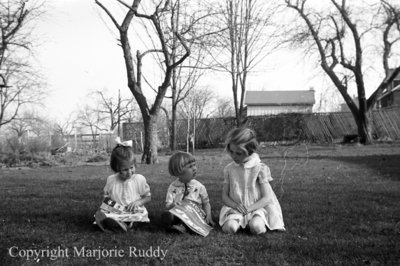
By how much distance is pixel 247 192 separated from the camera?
423 cm

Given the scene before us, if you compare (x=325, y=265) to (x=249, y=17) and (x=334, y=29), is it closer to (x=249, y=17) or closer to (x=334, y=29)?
(x=249, y=17)

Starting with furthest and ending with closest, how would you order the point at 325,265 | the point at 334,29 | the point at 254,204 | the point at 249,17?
1. the point at 334,29
2. the point at 249,17
3. the point at 254,204
4. the point at 325,265

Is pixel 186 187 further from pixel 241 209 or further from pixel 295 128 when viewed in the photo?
pixel 295 128

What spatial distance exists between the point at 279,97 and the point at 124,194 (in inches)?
2285

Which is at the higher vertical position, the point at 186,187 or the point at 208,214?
the point at 186,187

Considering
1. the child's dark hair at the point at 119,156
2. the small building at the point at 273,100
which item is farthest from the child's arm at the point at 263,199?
the small building at the point at 273,100

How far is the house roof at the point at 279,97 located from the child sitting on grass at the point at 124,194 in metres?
55.5

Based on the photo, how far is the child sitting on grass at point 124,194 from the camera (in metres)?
4.22

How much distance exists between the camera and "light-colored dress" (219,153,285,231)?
4090mm

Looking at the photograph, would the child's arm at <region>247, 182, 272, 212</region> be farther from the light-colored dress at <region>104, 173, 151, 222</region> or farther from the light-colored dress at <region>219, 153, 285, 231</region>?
the light-colored dress at <region>104, 173, 151, 222</region>

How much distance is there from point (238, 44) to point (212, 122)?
24.6ft

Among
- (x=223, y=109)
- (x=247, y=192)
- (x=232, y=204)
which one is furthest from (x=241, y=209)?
(x=223, y=109)

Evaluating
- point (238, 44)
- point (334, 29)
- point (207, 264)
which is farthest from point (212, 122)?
point (207, 264)

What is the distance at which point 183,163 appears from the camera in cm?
420
